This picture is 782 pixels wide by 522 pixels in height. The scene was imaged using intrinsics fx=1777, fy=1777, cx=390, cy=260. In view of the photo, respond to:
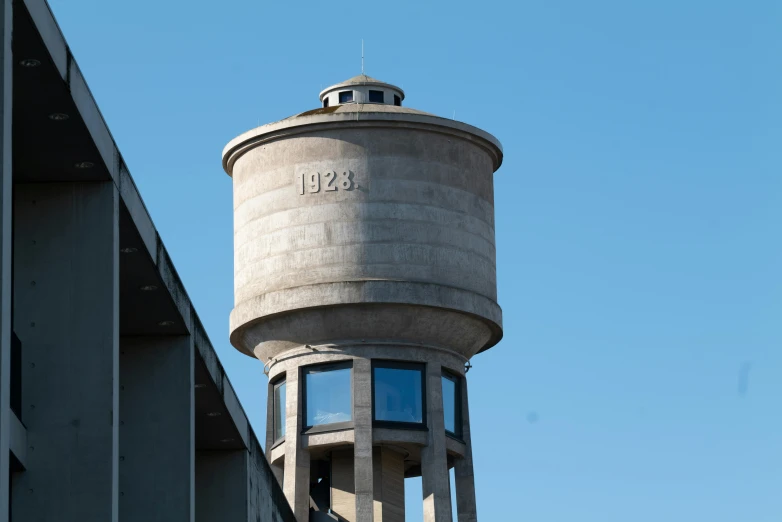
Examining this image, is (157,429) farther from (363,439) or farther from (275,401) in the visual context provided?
(275,401)

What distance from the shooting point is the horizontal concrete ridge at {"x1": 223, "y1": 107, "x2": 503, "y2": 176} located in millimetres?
43062

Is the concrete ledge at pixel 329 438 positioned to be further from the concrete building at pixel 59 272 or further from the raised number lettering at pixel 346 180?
the concrete building at pixel 59 272

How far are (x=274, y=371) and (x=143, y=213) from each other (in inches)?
978

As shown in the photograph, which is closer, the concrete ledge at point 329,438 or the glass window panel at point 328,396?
the concrete ledge at point 329,438

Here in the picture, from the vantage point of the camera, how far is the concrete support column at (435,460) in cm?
4303

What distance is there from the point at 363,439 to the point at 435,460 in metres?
1.88

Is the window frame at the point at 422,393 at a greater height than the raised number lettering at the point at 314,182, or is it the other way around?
the raised number lettering at the point at 314,182

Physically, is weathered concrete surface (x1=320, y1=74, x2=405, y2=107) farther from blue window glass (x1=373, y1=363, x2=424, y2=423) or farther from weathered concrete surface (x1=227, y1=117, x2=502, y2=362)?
blue window glass (x1=373, y1=363, x2=424, y2=423)

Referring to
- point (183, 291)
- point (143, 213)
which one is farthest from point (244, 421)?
point (143, 213)

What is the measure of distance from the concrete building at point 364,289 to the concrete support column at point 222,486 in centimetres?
1466

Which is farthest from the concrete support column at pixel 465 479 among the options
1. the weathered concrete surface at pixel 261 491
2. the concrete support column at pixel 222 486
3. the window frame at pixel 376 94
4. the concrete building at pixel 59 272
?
the concrete building at pixel 59 272

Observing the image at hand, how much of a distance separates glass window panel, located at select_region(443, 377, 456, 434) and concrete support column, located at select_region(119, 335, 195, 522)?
22397mm

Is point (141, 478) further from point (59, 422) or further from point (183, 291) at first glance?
point (59, 422)

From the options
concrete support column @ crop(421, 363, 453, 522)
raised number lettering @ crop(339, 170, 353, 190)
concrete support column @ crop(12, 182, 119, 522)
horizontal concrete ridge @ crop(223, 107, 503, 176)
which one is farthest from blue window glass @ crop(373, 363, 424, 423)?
concrete support column @ crop(12, 182, 119, 522)
